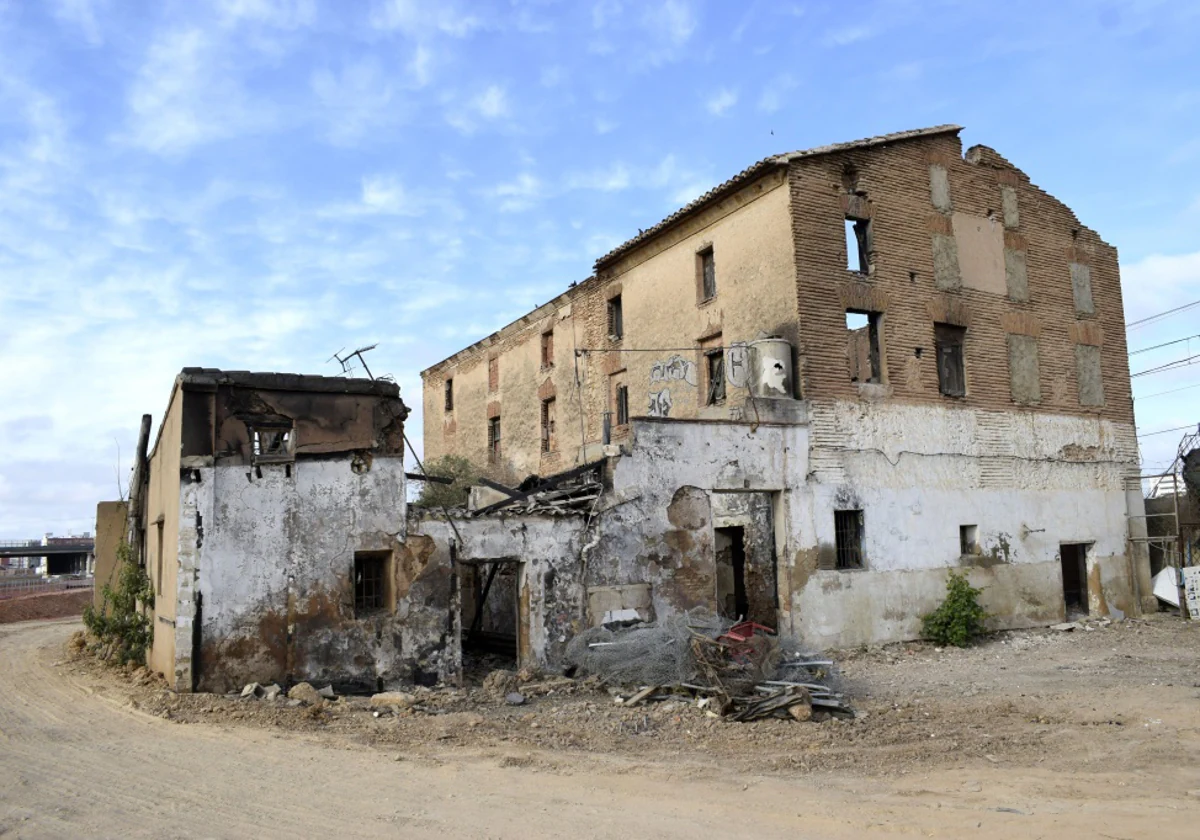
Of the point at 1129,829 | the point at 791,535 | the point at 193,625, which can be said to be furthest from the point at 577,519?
the point at 1129,829

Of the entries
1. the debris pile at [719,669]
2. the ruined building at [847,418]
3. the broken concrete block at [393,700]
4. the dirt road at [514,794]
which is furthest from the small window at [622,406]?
the dirt road at [514,794]

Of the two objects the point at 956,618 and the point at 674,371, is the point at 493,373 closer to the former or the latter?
the point at 674,371

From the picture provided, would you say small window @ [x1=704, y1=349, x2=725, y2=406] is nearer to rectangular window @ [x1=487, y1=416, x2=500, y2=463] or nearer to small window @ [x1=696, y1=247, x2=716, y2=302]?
small window @ [x1=696, y1=247, x2=716, y2=302]

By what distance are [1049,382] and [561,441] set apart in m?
12.8

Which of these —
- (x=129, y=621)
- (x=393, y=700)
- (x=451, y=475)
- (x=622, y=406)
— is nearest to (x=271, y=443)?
(x=393, y=700)

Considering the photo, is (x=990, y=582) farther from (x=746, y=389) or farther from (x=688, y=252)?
(x=688, y=252)

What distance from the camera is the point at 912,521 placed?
59.9ft

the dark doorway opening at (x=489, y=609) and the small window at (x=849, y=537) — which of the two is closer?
the dark doorway opening at (x=489, y=609)

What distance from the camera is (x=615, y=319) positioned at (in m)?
24.0

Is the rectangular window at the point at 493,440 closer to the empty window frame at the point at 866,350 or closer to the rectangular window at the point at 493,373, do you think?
the rectangular window at the point at 493,373

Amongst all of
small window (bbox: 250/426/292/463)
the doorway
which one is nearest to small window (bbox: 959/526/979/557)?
the doorway

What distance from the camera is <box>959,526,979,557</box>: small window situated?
62.8ft

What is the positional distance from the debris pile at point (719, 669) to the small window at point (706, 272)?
921 cm

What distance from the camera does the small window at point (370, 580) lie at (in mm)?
13102
